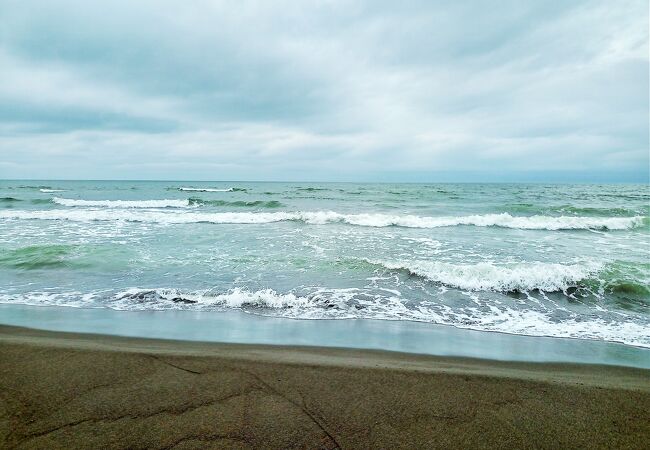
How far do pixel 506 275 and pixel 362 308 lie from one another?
415 centimetres

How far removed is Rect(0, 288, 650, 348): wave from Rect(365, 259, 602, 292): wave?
966 mm

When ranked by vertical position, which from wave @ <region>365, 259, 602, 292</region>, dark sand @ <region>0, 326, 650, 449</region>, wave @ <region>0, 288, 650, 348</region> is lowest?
wave @ <region>0, 288, 650, 348</region>

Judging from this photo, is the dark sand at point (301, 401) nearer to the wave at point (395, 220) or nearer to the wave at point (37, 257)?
the wave at point (37, 257)

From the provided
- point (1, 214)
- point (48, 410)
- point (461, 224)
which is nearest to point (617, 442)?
point (48, 410)

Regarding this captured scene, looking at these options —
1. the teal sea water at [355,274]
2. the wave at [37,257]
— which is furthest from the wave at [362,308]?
the wave at [37,257]

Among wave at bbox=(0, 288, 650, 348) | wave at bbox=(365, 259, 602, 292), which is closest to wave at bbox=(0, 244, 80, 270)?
wave at bbox=(0, 288, 650, 348)

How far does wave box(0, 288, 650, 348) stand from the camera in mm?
5938

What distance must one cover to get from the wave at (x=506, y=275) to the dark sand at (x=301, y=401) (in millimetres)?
3814

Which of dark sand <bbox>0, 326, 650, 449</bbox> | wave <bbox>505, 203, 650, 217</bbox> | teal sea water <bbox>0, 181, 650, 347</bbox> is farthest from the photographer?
wave <bbox>505, 203, 650, 217</bbox>

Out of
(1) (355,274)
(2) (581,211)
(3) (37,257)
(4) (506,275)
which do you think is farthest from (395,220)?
(3) (37,257)

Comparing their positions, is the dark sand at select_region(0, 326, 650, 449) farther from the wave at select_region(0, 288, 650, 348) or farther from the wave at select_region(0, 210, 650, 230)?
the wave at select_region(0, 210, 650, 230)

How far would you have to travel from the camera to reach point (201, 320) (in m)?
6.00

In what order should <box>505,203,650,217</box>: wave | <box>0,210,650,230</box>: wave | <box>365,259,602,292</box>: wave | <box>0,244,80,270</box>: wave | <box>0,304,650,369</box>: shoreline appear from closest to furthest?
1. <box>0,304,650,369</box>: shoreline
2. <box>365,259,602,292</box>: wave
3. <box>0,244,80,270</box>: wave
4. <box>0,210,650,230</box>: wave
5. <box>505,203,650,217</box>: wave

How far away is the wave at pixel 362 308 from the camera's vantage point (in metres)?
5.94
